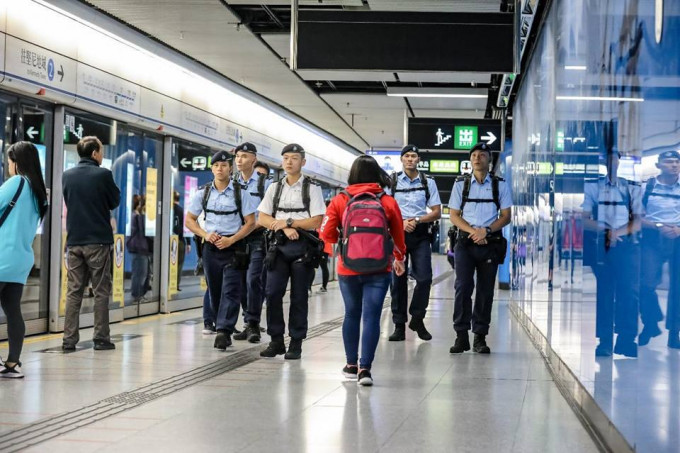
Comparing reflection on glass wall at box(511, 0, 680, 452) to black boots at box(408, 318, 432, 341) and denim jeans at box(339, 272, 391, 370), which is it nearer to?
denim jeans at box(339, 272, 391, 370)

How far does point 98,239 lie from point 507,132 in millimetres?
13501

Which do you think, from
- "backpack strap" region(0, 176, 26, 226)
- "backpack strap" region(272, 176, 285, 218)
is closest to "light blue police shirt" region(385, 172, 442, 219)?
"backpack strap" region(272, 176, 285, 218)

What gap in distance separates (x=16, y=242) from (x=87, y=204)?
5.16ft

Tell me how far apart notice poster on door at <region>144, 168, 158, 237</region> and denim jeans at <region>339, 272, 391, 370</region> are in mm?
6392

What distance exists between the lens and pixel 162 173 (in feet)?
41.8

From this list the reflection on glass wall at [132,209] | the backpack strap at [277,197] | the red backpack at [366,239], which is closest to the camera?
the red backpack at [366,239]

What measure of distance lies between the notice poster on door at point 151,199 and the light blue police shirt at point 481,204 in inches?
211

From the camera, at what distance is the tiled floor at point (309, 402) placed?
14.1ft

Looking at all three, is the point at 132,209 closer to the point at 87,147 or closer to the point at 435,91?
the point at 87,147

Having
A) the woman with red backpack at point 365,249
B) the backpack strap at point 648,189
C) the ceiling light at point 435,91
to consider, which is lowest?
the woman with red backpack at point 365,249

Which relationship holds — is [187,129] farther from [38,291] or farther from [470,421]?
[470,421]

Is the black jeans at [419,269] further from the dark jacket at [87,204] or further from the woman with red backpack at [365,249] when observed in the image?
the dark jacket at [87,204]

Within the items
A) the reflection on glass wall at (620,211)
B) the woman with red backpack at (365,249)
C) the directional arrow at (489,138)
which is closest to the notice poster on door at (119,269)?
the woman with red backpack at (365,249)

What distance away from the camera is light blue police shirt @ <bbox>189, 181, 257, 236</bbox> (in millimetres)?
8250
